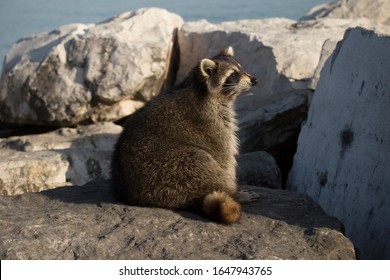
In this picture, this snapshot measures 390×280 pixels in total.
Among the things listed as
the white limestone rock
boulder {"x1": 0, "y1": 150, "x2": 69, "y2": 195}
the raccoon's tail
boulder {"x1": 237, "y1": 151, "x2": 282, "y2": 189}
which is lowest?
boulder {"x1": 0, "y1": 150, "x2": 69, "y2": 195}

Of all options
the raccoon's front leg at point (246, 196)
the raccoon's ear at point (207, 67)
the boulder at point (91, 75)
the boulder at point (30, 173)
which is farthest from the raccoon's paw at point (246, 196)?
the boulder at point (91, 75)

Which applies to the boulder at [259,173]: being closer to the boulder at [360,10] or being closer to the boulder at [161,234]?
the boulder at [161,234]

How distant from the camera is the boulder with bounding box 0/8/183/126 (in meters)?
10.1

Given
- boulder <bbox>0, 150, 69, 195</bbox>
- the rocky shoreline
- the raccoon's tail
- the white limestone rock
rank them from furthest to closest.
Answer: the white limestone rock → boulder <bbox>0, 150, 69, 195</bbox> → the rocky shoreline → the raccoon's tail

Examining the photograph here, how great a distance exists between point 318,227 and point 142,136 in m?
1.63

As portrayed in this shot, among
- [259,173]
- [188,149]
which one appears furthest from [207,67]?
[259,173]

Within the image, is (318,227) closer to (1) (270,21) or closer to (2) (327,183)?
(2) (327,183)

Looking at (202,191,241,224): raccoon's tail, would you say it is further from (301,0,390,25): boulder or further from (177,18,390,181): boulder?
(301,0,390,25): boulder

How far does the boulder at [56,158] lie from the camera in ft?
26.8

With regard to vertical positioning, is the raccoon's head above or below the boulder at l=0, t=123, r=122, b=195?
above

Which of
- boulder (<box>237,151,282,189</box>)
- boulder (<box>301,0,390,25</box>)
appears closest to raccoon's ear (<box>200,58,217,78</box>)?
boulder (<box>237,151,282,189</box>)

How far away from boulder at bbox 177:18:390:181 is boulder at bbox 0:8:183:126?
25.9 inches

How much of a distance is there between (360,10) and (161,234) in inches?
314

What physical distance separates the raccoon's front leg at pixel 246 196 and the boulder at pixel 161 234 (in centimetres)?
8
